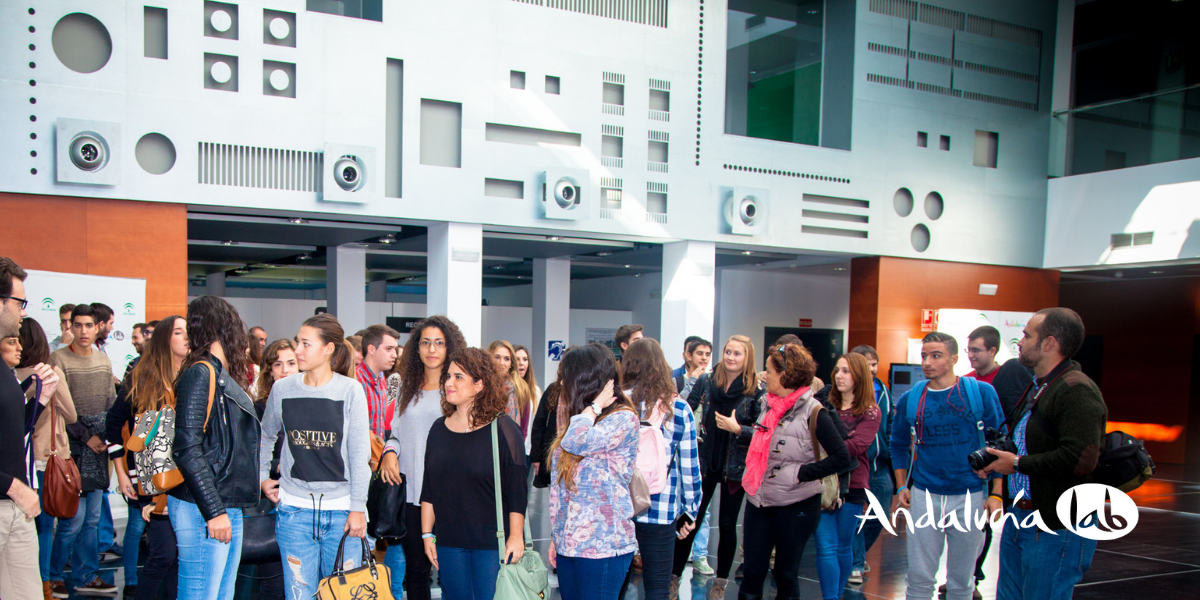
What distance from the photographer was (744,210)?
1055 cm

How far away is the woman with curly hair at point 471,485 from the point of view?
10.4 feet

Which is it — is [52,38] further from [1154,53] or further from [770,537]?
[1154,53]

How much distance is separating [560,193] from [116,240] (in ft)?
14.8

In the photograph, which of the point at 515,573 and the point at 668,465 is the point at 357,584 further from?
the point at 668,465

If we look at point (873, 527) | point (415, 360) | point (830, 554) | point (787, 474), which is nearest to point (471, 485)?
point (415, 360)

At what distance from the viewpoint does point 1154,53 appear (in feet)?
40.8

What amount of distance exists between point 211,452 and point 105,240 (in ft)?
18.7

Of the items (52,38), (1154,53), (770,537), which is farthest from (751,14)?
(770,537)

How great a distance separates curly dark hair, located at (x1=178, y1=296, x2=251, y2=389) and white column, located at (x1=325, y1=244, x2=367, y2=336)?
897cm

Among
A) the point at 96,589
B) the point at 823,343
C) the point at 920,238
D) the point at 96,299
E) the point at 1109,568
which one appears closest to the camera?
the point at 96,589

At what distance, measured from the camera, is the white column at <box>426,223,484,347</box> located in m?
9.14

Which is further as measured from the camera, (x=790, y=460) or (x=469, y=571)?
(x=790, y=460)

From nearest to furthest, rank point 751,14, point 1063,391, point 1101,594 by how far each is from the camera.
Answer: point 1063,391
point 1101,594
point 751,14

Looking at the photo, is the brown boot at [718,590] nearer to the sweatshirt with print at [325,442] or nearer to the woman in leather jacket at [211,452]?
the sweatshirt with print at [325,442]
